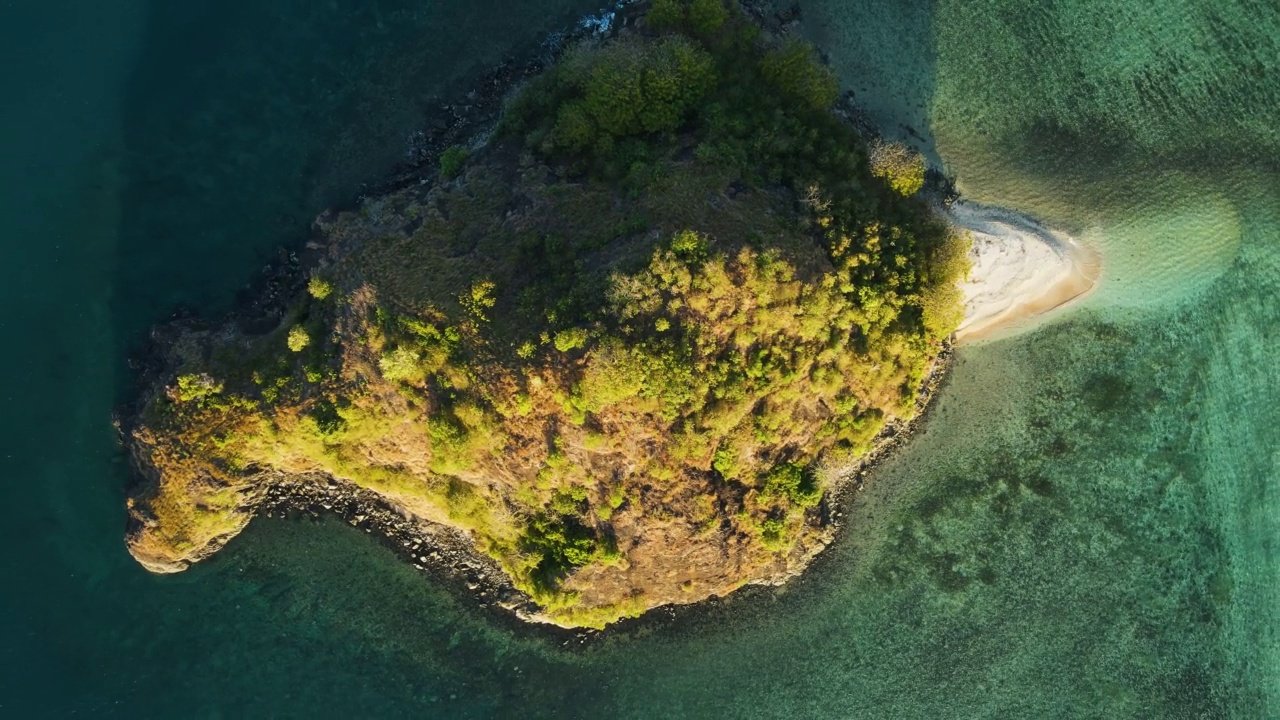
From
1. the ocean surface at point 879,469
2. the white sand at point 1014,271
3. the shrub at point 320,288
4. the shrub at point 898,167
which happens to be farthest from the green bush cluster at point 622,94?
the white sand at point 1014,271

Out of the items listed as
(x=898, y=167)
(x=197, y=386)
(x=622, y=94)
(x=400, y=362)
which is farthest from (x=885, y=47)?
(x=197, y=386)

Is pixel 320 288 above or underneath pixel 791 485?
above

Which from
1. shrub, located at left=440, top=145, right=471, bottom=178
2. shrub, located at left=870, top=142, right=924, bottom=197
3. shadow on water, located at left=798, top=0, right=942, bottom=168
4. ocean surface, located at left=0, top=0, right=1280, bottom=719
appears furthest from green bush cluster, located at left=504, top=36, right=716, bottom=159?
shrub, located at left=870, top=142, right=924, bottom=197

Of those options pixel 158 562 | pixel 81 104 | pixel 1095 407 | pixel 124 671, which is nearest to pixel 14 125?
pixel 81 104

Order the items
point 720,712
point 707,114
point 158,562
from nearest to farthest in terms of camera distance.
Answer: point 707,114 < point 158,562 < point 720,712

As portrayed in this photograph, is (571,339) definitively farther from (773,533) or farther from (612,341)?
(773,533)

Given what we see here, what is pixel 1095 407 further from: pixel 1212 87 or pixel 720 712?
pixel 720 712
